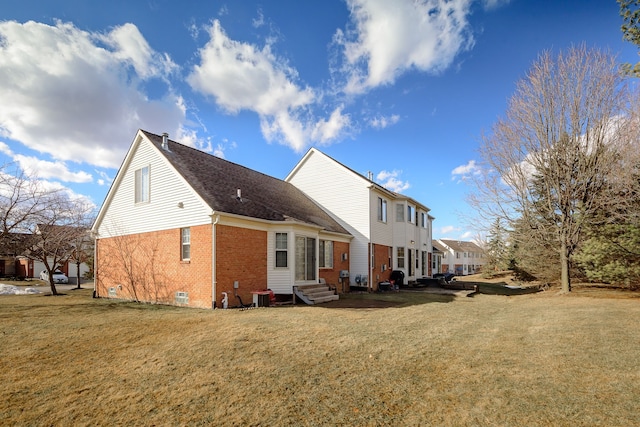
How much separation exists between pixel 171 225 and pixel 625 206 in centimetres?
2025

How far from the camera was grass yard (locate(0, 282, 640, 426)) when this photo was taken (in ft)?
14.1

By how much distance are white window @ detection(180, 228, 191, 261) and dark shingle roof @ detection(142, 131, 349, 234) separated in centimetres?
190

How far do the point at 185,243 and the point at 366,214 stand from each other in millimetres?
10824

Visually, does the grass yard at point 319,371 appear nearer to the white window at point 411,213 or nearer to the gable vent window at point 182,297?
the gable vent window at point 182,297

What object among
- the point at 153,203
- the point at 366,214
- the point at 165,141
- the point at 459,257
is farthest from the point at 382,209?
the point at 459,257

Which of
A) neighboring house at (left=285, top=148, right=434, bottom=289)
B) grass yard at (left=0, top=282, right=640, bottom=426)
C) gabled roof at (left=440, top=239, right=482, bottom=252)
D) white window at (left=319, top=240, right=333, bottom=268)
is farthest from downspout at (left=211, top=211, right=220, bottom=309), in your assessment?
gabled roof at (left=440, top=239, right=482, bottom=252)

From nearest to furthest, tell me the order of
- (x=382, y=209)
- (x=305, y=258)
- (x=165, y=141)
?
(x=165, y=141) → (x=305, y=258) → (x=382, y=209)

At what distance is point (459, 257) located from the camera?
76375 mm

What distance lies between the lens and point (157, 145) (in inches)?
610

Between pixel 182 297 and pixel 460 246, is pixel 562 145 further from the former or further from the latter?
pixel 460 246

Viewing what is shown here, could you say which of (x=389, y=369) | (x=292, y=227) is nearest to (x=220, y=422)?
(x=389, y=369)

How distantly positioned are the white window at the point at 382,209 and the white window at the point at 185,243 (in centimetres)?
1248

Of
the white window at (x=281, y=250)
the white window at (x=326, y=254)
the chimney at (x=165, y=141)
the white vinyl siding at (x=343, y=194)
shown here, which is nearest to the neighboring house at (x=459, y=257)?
the white vinyl siding at (x=343, y=194)

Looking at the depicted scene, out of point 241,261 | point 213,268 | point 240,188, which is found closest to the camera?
point 213,268
